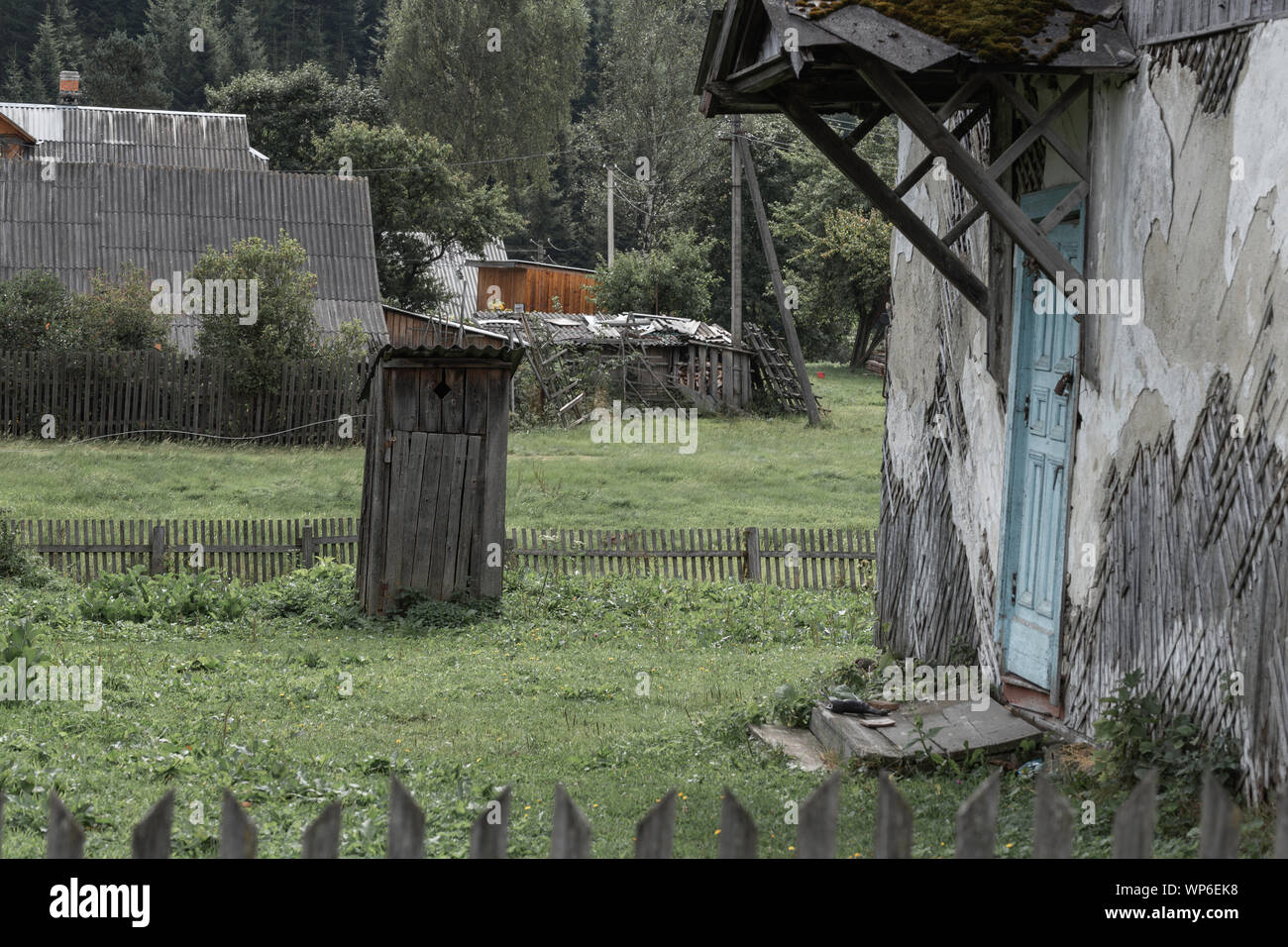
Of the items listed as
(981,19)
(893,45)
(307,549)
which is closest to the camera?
(893,45)

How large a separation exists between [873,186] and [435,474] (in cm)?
629

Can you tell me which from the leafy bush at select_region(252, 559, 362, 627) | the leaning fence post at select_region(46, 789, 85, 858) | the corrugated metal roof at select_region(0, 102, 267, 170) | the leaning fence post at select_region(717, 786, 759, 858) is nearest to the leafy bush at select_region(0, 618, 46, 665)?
the leafy bush at select_region(252, 559, 362, 627)

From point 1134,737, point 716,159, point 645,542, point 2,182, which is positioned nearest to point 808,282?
point 716,159

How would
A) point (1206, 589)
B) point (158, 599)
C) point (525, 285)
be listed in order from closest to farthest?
point (1206, 589), point (158, 599), point (525, 285)

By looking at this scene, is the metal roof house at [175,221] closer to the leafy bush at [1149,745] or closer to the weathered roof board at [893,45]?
the weathered roof board at [893,45]

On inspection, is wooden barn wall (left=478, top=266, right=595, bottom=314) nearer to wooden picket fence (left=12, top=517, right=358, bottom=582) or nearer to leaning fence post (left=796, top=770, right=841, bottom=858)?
wooden picket fence (left=12, top=517, right=358, bottom=582)

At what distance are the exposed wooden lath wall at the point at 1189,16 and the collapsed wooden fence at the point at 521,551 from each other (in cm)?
880

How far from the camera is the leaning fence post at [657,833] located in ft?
8.81

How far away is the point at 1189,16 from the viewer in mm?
5652

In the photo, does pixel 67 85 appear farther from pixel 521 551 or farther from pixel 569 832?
pixel 569 832

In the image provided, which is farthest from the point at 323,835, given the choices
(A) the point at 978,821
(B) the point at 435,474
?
(B) the point at 435,474

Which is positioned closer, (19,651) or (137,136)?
Answer: (19,651)
